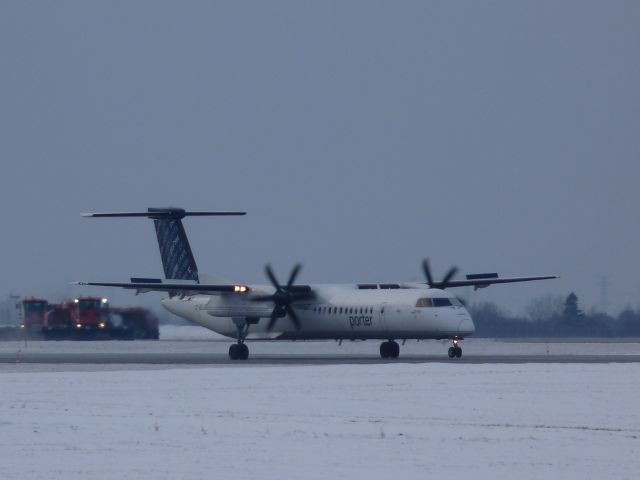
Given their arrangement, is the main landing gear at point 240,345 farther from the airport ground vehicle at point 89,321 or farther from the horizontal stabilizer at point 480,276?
the airport ground vehicle at point 89,321

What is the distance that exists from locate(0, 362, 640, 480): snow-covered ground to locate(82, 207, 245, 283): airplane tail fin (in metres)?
18.6

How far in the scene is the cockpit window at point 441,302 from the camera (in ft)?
141

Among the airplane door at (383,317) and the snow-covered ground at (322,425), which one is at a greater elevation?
the airplane door at (383,317)

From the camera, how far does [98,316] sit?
7894cm

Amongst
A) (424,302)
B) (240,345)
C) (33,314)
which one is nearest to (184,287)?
(240,345)

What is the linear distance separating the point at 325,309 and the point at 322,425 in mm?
25801

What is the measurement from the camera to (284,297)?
45781 millimetres

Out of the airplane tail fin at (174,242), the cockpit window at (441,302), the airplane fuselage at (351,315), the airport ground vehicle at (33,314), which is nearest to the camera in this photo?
the airplane fuselage at (351,315)

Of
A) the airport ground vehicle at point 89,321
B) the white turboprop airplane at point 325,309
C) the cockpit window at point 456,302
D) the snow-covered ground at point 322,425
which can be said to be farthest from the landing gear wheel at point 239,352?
the airport ground vehicle at point 89,321

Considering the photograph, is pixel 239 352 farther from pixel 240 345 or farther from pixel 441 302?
pixel 441 302

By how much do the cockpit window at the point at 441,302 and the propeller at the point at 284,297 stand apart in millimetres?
5256

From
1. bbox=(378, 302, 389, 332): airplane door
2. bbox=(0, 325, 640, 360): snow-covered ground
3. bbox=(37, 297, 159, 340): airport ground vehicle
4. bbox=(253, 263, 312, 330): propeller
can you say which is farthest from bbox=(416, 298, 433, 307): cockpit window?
bbox=(37, 297, 159, 340): airport ground vehicle

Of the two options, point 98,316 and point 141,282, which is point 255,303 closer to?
point 141,282

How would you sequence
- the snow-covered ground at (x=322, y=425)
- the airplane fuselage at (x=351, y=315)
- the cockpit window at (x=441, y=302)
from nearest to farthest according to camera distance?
the snow-covered ground at (x=322, y=425), the airplane fuselage at (x=351, y=315), the cockpit window at (x=441, y=302)
